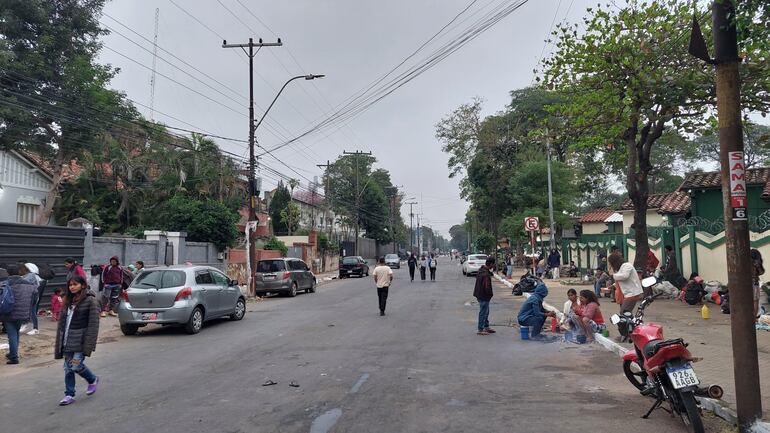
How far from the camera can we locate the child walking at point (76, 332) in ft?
22.1

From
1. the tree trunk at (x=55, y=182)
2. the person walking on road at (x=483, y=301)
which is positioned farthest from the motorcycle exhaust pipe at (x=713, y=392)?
the tree trunk at (x=55, y=182)

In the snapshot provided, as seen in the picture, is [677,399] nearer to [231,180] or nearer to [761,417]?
[761,417]

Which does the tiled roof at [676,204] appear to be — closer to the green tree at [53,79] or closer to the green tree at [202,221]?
the green tree at [202,221]

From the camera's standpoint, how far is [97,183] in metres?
31.2

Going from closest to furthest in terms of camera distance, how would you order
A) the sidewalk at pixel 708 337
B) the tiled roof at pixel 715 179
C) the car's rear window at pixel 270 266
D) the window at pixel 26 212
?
the sidewalk at pixel 708 337 → the tiled roof at pixel 715 179 → the car's rear window at pixel 270 266 → the window at pixel 26 212

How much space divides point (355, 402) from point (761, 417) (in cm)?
402

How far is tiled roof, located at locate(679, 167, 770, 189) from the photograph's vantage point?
20.4 meters

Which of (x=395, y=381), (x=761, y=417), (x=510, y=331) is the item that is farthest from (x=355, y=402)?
(x=510, y=331)

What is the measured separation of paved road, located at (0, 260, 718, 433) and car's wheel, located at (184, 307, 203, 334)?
9.3 inches

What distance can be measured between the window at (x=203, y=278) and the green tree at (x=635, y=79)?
34.7 feet

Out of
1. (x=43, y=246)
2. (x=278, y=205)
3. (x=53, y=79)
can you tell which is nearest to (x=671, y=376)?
(x=43, y=246)

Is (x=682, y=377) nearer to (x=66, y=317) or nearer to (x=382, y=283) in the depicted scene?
(x=66, y=317)

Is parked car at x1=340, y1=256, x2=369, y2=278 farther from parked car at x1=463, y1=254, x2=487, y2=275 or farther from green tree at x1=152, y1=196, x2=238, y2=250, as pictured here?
green tree at x1=152, y1=196, x2=238, y2=250

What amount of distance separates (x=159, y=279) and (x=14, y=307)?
11.8 feet
